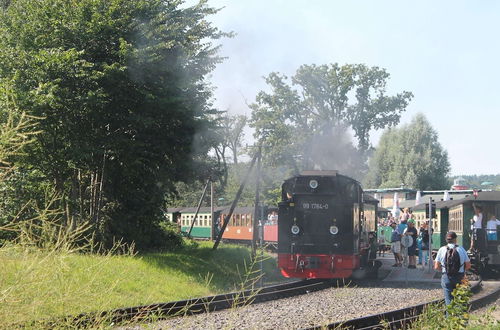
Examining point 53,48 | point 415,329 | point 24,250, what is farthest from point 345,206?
point 24,250

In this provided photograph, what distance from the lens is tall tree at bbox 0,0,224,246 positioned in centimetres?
1725

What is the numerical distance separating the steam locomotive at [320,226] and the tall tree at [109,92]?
A: 4216 millimetres

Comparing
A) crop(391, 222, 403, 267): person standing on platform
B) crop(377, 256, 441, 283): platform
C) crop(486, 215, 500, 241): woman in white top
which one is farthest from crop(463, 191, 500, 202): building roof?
crop(377, 256, 441, 283): platform

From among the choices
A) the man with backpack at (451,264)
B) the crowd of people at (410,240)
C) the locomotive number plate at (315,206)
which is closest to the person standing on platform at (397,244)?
the crowd of people at (410,240)

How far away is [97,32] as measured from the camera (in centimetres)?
1822

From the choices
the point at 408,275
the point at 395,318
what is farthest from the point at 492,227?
the point at 395,318

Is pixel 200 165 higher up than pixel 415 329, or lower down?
higher up

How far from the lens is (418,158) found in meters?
68.8

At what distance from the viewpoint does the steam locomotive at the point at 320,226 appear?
17.3 metres

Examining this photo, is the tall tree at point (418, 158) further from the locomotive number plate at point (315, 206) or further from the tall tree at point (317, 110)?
the locomotive number plate at point (315, 206)

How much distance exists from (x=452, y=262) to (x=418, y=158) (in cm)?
6016

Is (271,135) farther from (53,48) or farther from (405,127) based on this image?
(405,127)

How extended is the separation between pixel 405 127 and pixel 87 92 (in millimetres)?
57905

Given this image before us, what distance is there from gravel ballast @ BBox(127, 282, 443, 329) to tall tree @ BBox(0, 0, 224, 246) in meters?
6.79
